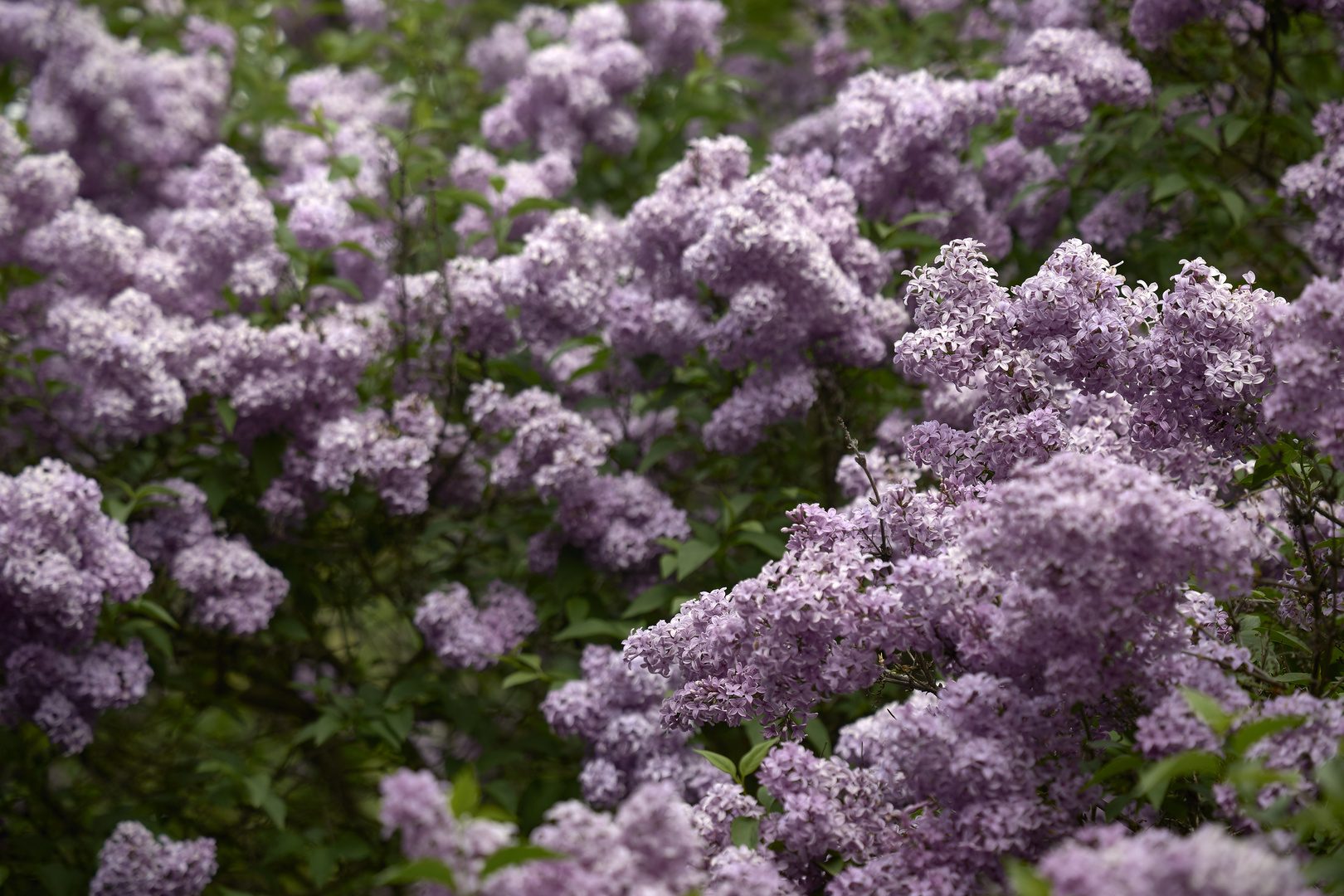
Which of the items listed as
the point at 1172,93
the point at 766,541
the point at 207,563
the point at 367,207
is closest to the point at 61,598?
the point at 207,563

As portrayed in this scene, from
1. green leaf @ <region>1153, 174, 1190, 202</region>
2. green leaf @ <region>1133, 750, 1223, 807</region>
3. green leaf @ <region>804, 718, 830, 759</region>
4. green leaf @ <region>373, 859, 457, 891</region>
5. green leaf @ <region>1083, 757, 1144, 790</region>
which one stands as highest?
green leaf @ <region>1153, 174, 1190, 202</region>

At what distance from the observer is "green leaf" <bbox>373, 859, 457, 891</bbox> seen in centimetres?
188

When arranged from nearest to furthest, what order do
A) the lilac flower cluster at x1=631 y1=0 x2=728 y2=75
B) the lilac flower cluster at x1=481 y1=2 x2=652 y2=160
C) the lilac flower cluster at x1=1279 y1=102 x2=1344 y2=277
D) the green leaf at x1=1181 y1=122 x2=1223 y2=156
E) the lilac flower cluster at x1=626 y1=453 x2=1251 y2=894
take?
the lilac flower cluster at x1=626 y1=453 x2=1251 y2=894
the lilac flower cluster at x1=1279 y1=102 x2=1344 y2=277
the green leaf at x1=1181 y1=122 x2=1223 y2=156
the lilac flower cluster at x1=481 y1=2 x2=652 y2=160
the lilac flower cluster at x1=631 y1=0 x2=728 y2=75

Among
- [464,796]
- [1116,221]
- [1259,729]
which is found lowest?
[464,796]

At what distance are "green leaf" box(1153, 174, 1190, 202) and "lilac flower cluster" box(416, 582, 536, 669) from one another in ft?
10.1

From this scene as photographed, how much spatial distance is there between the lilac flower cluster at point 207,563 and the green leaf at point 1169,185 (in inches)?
154

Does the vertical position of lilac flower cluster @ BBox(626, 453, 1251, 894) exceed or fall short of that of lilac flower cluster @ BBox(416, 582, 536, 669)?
it falls short

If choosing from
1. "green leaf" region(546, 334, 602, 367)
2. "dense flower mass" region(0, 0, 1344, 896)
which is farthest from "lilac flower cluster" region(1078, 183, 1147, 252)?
"green leaf" region(546, 334, 602, 367)

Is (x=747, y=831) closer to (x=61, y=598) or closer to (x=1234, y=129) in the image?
(x=61, y=598)

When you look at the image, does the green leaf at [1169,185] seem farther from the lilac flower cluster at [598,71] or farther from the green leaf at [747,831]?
the green leaf at [747,831]

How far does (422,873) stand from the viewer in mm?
1908

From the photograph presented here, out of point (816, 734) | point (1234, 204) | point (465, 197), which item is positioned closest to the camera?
point (816, 734)

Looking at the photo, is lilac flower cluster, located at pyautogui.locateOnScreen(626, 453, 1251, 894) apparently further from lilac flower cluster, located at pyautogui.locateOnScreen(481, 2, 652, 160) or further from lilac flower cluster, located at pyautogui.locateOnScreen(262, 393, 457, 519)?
lilac flower cluster, located at pyautogui.locateOnScreen(481, 2, 652, 160)

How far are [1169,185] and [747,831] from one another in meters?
3.17
